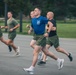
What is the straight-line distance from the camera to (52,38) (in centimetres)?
1339

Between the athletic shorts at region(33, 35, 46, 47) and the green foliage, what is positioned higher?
the athletic shorts at region(33, 35, 46, 47)

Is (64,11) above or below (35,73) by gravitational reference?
below

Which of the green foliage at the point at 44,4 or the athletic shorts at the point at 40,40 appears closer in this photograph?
the athletic shorts at the point at 40,40

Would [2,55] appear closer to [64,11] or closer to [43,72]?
[43,72]

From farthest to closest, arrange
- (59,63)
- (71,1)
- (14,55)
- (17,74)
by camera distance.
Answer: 1. (71,1)
2. (14,55)
3. (59,63)
4. (17,74)

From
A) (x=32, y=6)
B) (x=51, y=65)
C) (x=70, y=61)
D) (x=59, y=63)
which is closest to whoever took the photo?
(x=59, y=63)

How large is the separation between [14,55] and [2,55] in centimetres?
47

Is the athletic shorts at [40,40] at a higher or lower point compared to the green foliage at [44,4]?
higher

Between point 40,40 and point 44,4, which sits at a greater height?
point 40,40

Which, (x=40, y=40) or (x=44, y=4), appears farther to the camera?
(x=44, y=4)

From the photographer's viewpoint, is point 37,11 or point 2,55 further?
point 2,55

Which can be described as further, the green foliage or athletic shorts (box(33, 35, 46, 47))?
the green foliage

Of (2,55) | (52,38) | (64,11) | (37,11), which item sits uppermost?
(37,11)

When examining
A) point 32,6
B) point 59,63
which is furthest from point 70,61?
point 32,6
